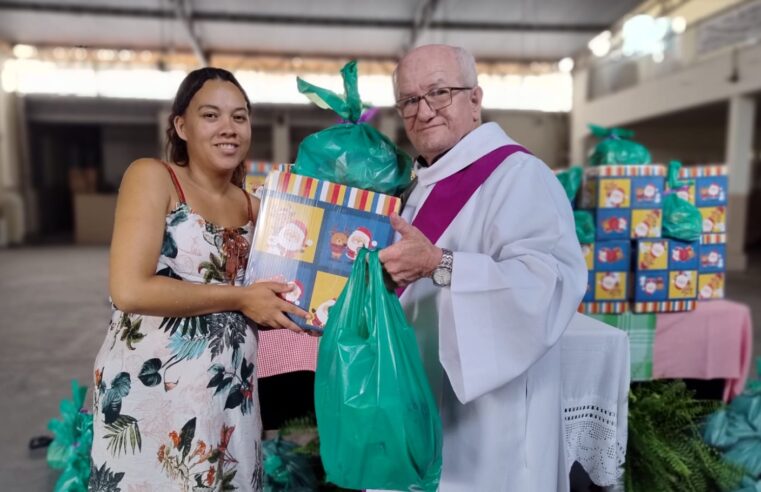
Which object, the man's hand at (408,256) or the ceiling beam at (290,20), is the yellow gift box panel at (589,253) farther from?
the ceiling beam at (290,20)

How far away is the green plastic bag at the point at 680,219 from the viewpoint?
2809mm

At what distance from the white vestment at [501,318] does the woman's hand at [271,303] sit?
338 mm

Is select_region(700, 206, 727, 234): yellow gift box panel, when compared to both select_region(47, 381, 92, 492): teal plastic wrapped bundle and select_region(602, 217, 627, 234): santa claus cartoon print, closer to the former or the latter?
select_region(602, 217, 627, 234): santa claus cartoon print

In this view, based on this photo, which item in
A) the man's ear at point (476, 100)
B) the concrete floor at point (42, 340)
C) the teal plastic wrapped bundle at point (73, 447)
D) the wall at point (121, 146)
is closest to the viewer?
the man's ear at point (476, 100)

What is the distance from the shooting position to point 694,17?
11.5 metres

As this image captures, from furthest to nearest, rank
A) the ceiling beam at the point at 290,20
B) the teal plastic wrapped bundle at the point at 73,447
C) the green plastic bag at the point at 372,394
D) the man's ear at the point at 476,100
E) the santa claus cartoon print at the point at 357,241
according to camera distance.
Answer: the ceiling beam at the point at 290,20
the teal plastic wrapped bundle at the point at 73,447
the man's ear at the point at 476,100
the santa claus cartoon print at the point at 357,241
the green plastic bag at the point at 372,394

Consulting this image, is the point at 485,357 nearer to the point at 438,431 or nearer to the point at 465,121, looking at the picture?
the point at 438,431

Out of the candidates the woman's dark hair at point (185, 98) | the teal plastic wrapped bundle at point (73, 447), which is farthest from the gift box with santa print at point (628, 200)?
the teal plastic wrapped bundle at point (73, 447)

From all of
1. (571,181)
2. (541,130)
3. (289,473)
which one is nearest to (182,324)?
(289,473)

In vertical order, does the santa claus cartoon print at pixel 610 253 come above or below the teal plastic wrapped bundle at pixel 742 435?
above

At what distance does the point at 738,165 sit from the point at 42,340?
10473mm

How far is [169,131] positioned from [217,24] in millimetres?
12726

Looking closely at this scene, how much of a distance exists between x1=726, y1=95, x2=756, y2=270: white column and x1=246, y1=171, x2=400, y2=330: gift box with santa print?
1000cm

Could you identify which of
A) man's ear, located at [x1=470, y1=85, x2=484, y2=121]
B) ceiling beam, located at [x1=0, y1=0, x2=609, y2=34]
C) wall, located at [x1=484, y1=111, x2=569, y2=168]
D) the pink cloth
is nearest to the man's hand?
man's ear, located at [x1=470, y1=85, x2=484, y2=121]
